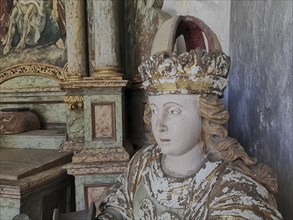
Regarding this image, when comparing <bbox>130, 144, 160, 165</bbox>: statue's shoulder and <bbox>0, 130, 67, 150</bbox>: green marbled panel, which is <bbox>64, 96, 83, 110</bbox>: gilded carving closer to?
<bbox>0, 130, 67, 150</bbox>: green marbled panel

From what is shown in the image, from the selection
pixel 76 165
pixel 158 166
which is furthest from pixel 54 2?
pixel 158 166

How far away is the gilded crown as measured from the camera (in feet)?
3.73

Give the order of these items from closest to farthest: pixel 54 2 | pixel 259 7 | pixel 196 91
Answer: pixel 196 91 → pixel 259 7 → pixel 54 2

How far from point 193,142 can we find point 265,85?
67 centimetres

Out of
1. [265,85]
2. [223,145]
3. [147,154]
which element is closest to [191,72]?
[223,145]

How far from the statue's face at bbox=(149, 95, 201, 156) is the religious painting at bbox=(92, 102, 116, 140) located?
4.13 feet

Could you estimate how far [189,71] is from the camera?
44.9 inches

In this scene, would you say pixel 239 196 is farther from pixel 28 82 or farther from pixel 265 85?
pixel 28 82

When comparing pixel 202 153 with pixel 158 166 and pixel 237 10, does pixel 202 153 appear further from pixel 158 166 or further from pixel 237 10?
pixel 237 10

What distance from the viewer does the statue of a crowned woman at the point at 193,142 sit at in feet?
3.66

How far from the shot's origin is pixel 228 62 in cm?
120

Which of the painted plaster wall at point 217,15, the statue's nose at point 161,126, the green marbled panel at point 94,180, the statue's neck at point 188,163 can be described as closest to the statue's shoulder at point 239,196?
the statue's neck at point 188,163

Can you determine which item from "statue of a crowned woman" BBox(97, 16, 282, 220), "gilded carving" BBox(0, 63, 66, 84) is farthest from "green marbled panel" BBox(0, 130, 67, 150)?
"statue of a crowned woman" BBox(97, 16, 282, 220)

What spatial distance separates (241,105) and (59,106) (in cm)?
213
